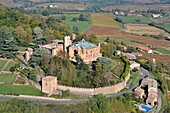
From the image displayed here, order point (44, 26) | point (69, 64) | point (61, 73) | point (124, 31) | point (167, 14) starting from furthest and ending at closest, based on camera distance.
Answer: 1. point (167, 14)
2. point (124, 31)
3. point (44, 26)
4. point (69, 64)
5. point (61, 73)

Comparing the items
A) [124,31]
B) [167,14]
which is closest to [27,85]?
[124,31]

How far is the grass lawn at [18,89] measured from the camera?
45344mm

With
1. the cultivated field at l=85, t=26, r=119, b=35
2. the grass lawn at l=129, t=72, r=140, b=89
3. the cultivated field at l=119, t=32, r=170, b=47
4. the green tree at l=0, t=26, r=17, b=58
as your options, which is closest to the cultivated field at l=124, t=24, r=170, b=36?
the cultivated field at l=85, t=26, r=119, b=35

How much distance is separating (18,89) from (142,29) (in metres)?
86.2

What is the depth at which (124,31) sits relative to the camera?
385 ft

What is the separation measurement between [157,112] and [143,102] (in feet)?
9.72

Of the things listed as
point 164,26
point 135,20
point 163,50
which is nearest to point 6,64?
point 163,50

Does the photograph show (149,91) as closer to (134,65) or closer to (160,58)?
(134,65)

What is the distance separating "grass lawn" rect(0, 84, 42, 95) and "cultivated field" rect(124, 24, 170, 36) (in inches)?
3017

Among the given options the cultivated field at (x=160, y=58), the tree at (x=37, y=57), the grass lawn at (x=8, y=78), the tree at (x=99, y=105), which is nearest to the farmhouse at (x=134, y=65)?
the cultivated field at (x=160, y=58)

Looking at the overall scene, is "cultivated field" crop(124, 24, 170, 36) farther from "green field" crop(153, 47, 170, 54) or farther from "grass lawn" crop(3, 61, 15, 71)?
"grass lawn" crop(3, 61, 15, 71)

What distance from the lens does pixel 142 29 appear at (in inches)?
4877

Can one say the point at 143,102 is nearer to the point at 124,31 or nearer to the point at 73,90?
the point at 73,90

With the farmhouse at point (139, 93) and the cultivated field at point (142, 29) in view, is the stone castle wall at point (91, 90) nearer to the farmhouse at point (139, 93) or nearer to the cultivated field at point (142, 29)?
the farmhouse at point (139, 93)
